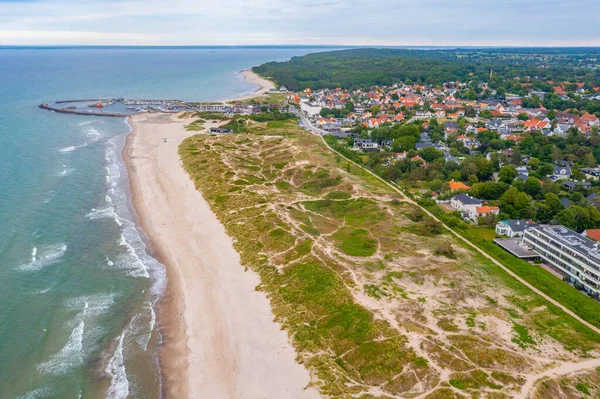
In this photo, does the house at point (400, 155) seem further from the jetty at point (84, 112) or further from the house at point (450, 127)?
the jetty at point (84, 112)

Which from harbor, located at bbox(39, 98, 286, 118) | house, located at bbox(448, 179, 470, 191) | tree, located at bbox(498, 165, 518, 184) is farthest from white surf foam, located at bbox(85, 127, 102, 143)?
tree, located at bbox(498, 165, 518, 184)

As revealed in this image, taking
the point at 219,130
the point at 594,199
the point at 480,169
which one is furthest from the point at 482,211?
the point at 219,130

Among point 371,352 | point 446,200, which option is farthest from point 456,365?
point 446,200

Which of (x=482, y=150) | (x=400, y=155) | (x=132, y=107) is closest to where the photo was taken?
(x=400, y=155)

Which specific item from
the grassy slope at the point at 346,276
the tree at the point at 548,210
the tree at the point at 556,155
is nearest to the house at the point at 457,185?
the grassy slope at the point at 346,276

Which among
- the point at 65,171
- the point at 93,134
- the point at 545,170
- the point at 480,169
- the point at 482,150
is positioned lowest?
the point at 93,134

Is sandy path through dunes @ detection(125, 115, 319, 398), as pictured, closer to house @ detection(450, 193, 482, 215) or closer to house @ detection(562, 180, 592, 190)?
house @ detection(450, 193, 482, 215)

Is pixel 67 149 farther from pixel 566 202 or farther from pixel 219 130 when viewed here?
pixel 566 202
